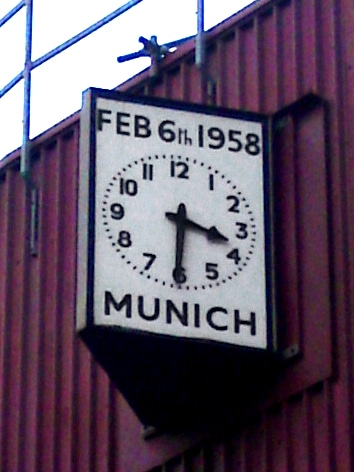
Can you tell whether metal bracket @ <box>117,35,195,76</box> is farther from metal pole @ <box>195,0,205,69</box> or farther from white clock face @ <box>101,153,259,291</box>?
white clock face @ <box>101,153,259,291</box>

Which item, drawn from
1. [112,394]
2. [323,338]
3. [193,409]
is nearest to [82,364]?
[112,394]

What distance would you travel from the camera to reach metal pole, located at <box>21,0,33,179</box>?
48.8 feet

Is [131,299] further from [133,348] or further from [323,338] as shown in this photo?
[323,338]

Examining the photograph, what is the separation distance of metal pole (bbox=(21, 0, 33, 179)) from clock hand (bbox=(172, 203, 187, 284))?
334 centimetres

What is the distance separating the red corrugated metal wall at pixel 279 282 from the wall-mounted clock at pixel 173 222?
0.25 meters

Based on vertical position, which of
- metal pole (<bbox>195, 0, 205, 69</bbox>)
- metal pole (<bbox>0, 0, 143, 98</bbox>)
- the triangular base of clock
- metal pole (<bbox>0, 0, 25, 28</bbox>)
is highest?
metal pole (<bbox>0, 0, 25, 28</bbox>)

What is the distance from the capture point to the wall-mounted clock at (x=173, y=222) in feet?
37.5

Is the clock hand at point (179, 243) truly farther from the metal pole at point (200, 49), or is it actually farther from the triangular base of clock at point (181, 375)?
the metal pole at point (200, 49)

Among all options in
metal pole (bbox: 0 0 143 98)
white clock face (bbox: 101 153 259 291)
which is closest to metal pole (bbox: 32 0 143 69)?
metal pole (bbox: 0 0 143 98)

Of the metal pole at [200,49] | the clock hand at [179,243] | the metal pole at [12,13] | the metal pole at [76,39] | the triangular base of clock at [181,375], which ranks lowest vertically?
the triangular base of clock at [181,375]

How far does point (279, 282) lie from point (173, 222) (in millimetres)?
796

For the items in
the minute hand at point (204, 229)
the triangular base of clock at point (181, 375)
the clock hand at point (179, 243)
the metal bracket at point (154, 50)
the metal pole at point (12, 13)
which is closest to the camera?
the triangular base of clock at point (181, 375)

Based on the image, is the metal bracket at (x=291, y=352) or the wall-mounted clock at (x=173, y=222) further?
the metal bracket at (x=291, y=352)

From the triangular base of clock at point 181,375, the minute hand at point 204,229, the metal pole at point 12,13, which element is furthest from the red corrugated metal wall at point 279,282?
the metal pole at point 12,13
